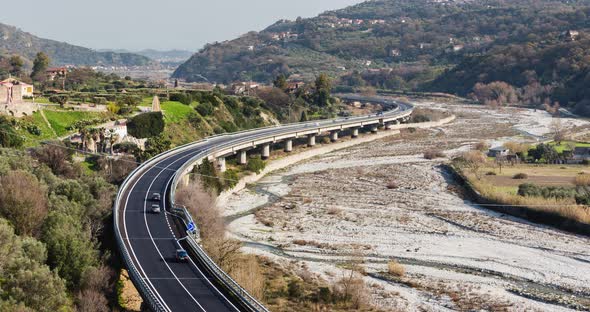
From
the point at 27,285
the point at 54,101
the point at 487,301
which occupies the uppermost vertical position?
the point at 54,101

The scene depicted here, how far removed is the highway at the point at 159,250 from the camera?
79.5ft

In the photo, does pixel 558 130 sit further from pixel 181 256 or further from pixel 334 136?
pixel 181 256

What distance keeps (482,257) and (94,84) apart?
7504 cm

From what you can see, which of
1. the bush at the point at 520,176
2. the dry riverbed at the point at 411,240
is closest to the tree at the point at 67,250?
the dry riverbed at the point at 411,240

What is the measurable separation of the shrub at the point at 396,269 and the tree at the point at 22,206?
55.5ft

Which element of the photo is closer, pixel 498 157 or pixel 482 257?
pixel 482 257

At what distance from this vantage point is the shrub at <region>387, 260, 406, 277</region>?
33.7 m

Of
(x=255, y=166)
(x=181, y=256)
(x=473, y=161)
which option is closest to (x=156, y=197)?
(x=181, y=256)

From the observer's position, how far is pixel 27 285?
23.6 m

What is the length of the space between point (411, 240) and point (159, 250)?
1642 cm

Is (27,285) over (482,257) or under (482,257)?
over

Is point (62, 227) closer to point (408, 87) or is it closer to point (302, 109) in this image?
point (302, 109)

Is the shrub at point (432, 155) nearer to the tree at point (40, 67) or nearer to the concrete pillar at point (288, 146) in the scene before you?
the concrete pillar at point (288, 146)

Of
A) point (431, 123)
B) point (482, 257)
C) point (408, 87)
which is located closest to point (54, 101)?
point (482, 257)
